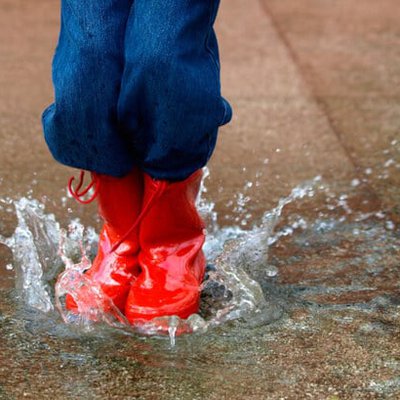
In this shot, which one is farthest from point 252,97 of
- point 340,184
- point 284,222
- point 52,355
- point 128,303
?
point 52,355

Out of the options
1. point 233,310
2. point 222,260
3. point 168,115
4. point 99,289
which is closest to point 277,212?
point 222,260

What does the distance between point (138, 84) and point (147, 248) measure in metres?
0.42

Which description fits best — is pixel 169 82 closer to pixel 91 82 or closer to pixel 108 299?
pixel 91 82

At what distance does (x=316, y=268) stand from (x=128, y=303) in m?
0.52

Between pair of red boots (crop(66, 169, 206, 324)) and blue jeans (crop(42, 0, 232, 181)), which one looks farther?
pair of red boots (crop(66, 169, 206, 324))

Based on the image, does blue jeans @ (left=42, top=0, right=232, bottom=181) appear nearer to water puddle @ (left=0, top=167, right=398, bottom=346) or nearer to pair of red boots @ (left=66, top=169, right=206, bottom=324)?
pair of red boots @ (left=66, top=169, right=206, bottom=324)

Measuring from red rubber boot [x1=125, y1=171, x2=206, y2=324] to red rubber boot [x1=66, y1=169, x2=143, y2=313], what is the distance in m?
0.04

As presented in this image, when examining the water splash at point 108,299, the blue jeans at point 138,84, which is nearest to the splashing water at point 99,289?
the water splash at point 108,299

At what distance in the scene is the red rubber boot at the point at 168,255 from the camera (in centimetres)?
202

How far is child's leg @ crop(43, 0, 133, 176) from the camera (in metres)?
1.86

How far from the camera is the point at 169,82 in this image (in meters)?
1.83

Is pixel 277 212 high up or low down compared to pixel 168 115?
down

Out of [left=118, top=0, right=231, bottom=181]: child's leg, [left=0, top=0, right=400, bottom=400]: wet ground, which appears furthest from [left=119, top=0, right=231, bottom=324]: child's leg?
[left=0, top=0, right=400, bottom=400]: wet ground

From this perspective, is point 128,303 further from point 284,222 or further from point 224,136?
point 224,136
